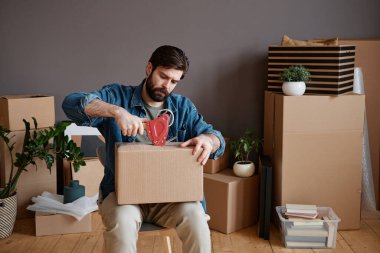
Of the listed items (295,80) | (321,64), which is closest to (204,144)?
(295,80)

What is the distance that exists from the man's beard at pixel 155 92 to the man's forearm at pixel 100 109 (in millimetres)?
262

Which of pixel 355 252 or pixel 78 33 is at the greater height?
pixel 78 33

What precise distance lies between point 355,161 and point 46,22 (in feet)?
7.08

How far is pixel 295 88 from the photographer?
297cm

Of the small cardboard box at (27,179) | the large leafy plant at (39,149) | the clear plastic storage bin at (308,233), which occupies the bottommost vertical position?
the clear plastic storage bin at (308,233)

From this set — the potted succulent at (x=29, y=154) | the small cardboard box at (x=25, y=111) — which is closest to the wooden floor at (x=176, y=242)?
the potted succulent at (x=29, y=154)

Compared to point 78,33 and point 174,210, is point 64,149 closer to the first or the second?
point 78,33

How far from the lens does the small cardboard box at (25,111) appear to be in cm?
312

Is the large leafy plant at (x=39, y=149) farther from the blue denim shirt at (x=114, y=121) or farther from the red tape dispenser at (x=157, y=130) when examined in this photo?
the red tape dispenser at (x=157, y=130)

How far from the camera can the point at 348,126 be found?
118 inches

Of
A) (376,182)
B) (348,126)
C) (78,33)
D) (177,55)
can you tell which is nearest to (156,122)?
(177,55)

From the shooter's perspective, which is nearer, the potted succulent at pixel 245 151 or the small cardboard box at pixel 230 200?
the small cardboard box at pixel 230 200

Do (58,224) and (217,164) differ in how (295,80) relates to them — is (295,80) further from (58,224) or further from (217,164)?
(58,224)

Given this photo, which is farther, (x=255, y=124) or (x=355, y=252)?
(x=255, y=124)
